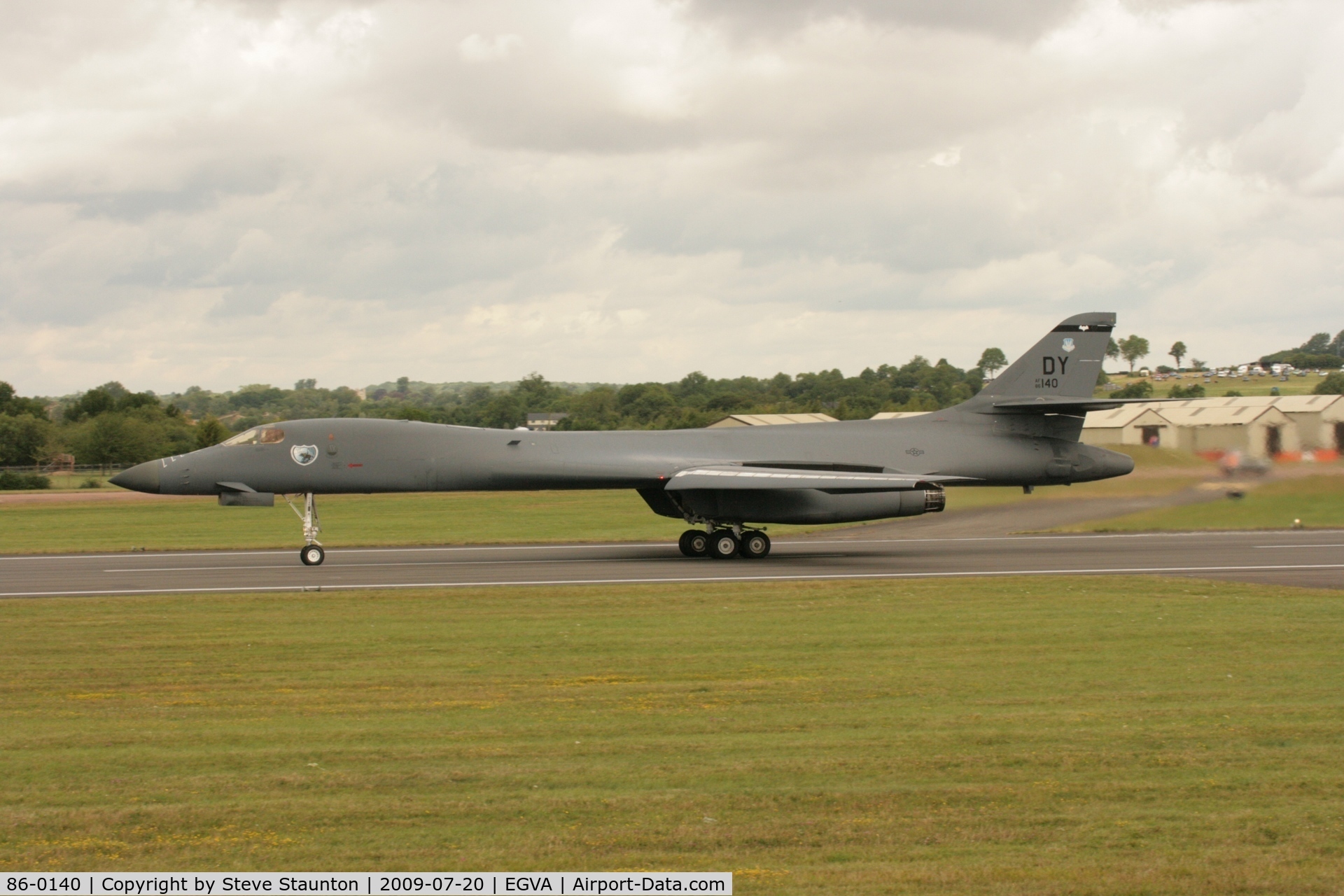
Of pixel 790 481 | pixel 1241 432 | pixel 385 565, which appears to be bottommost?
pixel 385 565

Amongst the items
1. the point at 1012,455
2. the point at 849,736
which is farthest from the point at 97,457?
the point at 849,736

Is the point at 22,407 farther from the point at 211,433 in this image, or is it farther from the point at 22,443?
the point at 211,433

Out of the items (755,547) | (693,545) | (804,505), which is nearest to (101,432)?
(693,545)

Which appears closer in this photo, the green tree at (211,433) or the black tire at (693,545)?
the black tire at (693,545)

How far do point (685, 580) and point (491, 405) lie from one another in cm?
4014

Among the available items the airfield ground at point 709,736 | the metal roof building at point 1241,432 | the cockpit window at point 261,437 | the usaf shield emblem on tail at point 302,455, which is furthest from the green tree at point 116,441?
the metal roof building at point 1241,432

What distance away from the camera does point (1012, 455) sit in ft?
79.0

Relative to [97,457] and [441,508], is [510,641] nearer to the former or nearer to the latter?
[441,508]

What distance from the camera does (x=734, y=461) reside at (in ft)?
77.2

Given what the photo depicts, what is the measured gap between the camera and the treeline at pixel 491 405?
174ft

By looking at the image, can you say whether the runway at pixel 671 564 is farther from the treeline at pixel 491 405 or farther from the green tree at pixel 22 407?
the green tree at pixel 22 407

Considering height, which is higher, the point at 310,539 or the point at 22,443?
the point at 22,443

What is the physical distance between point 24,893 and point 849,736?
5454 mm

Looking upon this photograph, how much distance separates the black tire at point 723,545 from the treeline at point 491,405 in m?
18.4
